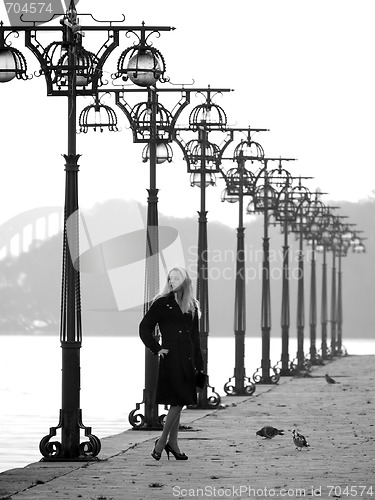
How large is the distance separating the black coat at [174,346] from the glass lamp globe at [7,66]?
3358 mm

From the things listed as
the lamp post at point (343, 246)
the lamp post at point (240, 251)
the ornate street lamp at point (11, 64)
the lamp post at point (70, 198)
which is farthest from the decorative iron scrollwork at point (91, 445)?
the lamp post at point (343, 246)

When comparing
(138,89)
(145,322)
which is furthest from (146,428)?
(145,322)

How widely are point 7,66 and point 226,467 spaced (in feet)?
16.6

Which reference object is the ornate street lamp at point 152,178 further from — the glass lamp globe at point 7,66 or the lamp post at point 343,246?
the lamp post at point 343,246

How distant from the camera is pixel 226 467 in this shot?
16.4 meters

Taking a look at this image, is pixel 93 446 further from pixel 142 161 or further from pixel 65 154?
pixel 142 161

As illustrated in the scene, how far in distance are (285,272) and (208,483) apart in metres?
34.0

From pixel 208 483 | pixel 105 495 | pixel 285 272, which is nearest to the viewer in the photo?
pixel 105 495

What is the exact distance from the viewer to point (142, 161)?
26250 millimetres

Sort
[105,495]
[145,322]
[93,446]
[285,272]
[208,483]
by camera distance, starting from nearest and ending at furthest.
Result: 1. [105,495]
2. [208,483]
3. [145,322]
4. [93,446]
5. [285,272]

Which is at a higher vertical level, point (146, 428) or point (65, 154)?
point (65, 154)

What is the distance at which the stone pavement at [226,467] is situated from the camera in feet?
46.5

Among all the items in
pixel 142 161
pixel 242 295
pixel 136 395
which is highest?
pixel 142 161

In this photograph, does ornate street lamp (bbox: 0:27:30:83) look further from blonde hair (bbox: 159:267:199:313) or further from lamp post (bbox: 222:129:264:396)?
lamp post (bbox: 222:129:264:396)
